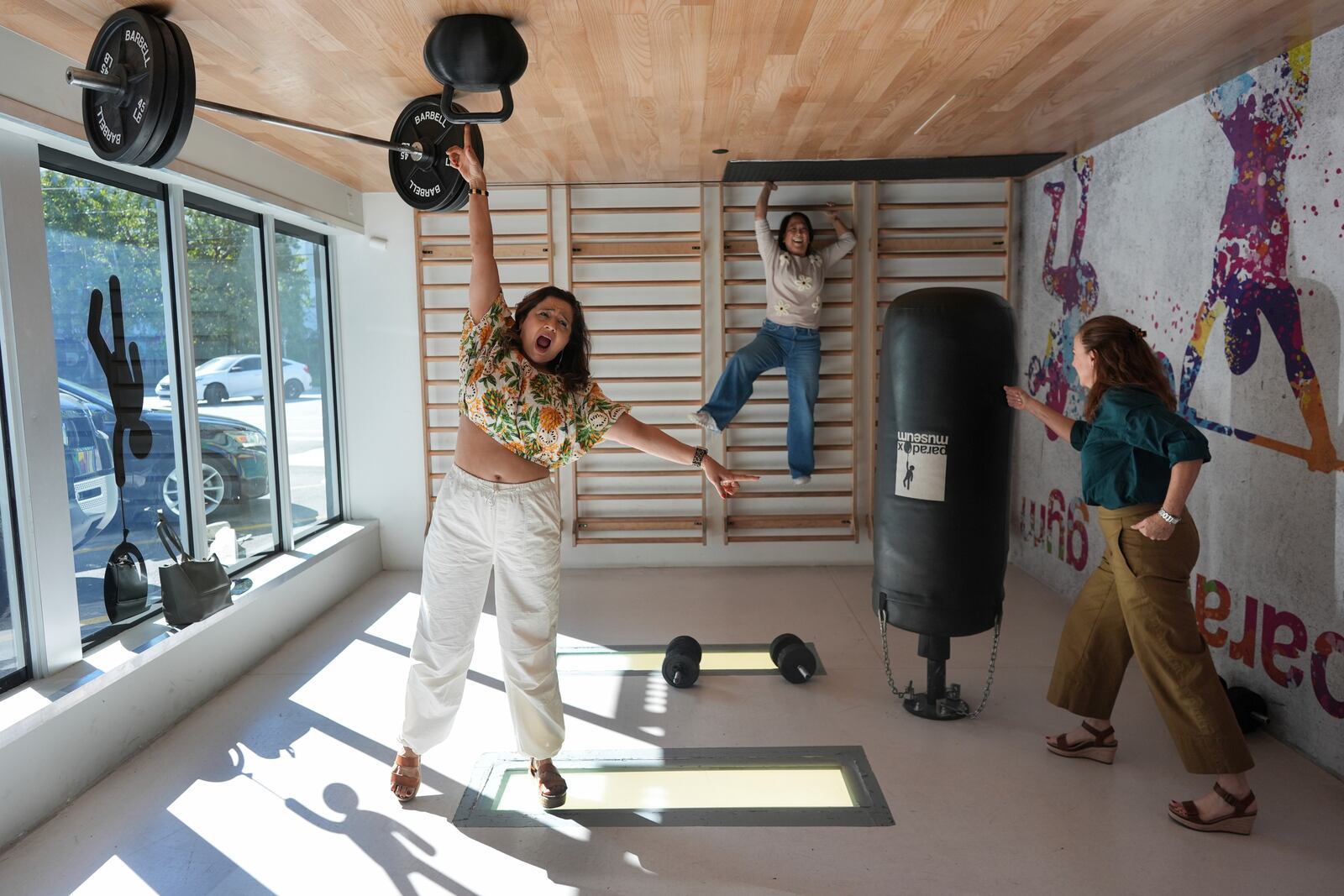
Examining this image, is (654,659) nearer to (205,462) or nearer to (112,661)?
(112,661)

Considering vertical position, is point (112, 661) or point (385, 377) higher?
point (385, 377)

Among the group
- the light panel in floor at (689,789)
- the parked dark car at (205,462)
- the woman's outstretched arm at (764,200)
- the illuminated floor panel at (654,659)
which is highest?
the woman's outstretched arm at (764,200)

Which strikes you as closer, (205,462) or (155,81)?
(155,81)

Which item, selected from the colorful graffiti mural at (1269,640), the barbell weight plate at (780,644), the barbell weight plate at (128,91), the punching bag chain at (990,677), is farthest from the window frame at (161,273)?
the colorful graffiti mural at (1269,640)

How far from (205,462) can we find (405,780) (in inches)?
83.9

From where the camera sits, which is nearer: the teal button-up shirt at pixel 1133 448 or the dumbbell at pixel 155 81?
the dumbbell at pixel 155 81

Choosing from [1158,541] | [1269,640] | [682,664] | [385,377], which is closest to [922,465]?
[1158,541]

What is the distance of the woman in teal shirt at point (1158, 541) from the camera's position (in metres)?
2.59

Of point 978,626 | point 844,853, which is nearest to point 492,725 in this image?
point 844,853

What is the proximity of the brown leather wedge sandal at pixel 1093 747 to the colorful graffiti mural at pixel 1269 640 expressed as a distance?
1.80 feet

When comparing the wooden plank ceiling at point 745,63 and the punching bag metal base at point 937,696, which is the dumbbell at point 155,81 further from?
the punching bag metal base at point 937,696

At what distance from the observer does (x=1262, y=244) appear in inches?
129

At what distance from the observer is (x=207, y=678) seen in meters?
3.70

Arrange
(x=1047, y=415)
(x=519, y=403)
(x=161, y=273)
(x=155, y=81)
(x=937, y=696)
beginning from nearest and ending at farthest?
1. (x=155, y=81)
2. (x=519, y=403)
3. (x=1047, y=415)
4. (x=937, y=696)
5. (x=161, y=273)
